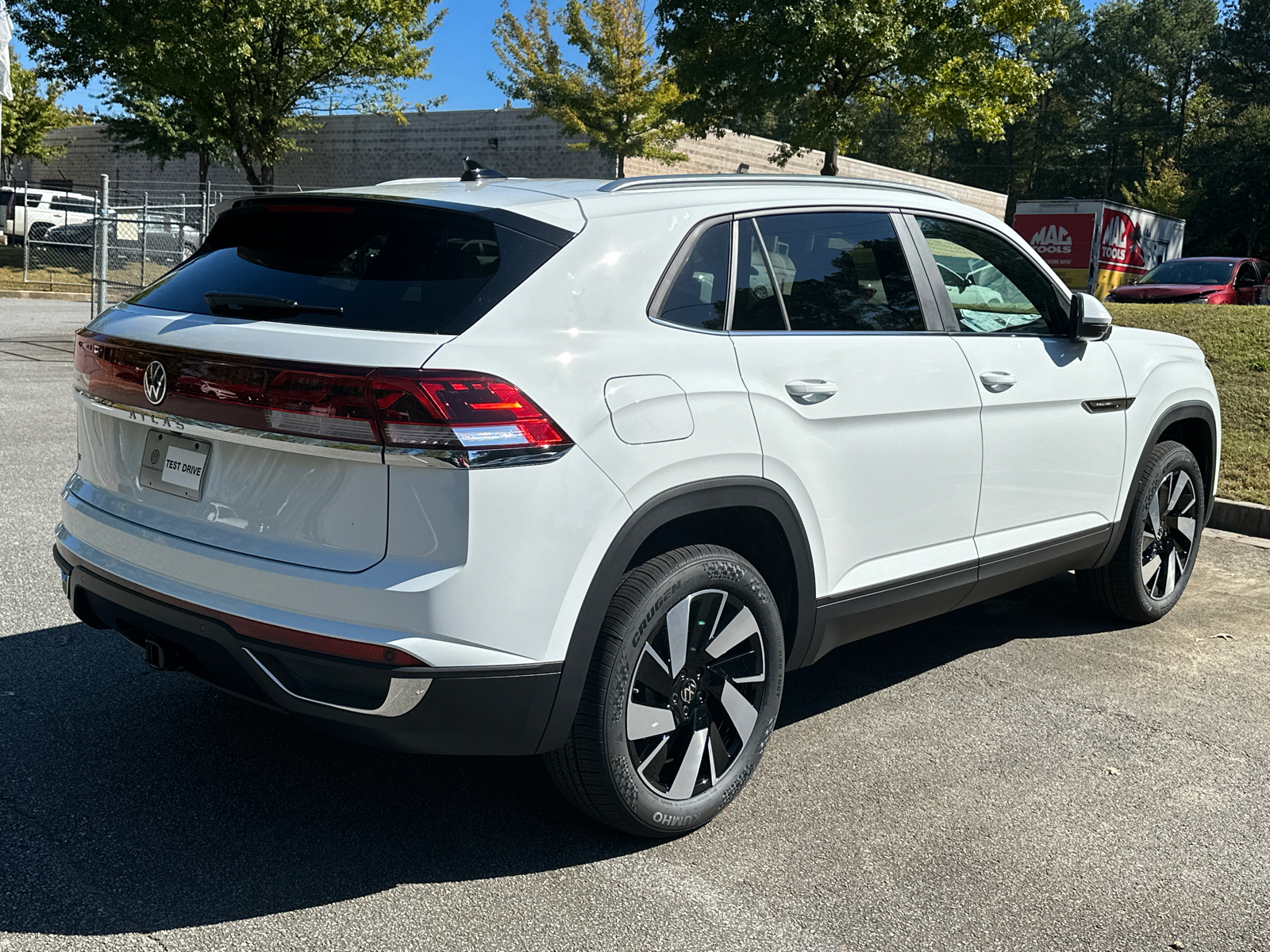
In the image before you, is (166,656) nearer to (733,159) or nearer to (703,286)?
(703,286)

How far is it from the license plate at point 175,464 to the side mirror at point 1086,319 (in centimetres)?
328

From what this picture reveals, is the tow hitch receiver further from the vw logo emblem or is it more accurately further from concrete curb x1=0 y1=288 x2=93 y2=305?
concrete curb x1=0 y1=288 x2=93 y2=305

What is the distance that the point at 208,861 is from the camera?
→ 118 inches

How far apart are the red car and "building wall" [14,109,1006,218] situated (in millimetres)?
12079

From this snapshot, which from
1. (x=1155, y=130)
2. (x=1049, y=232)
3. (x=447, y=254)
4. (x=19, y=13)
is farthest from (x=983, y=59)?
(x=1155, y=130)

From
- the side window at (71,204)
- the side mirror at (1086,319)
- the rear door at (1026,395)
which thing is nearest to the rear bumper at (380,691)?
the rear door at (1026,395)

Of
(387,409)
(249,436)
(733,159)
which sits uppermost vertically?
(733,159)

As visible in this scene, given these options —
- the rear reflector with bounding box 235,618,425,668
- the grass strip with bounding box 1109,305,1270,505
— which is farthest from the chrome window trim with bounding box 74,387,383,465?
the grass strip with bounding box 1109,305,1270,505

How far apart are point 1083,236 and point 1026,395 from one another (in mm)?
25728

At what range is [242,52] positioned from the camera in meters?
25.1

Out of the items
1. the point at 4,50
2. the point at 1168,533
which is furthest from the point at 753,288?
the point at 4,50

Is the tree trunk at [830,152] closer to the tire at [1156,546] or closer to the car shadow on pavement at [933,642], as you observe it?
the car shadow on pavement at [933,642]

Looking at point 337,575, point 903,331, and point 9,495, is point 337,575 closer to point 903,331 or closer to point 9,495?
point 903,331

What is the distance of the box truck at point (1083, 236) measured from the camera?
27594mm
